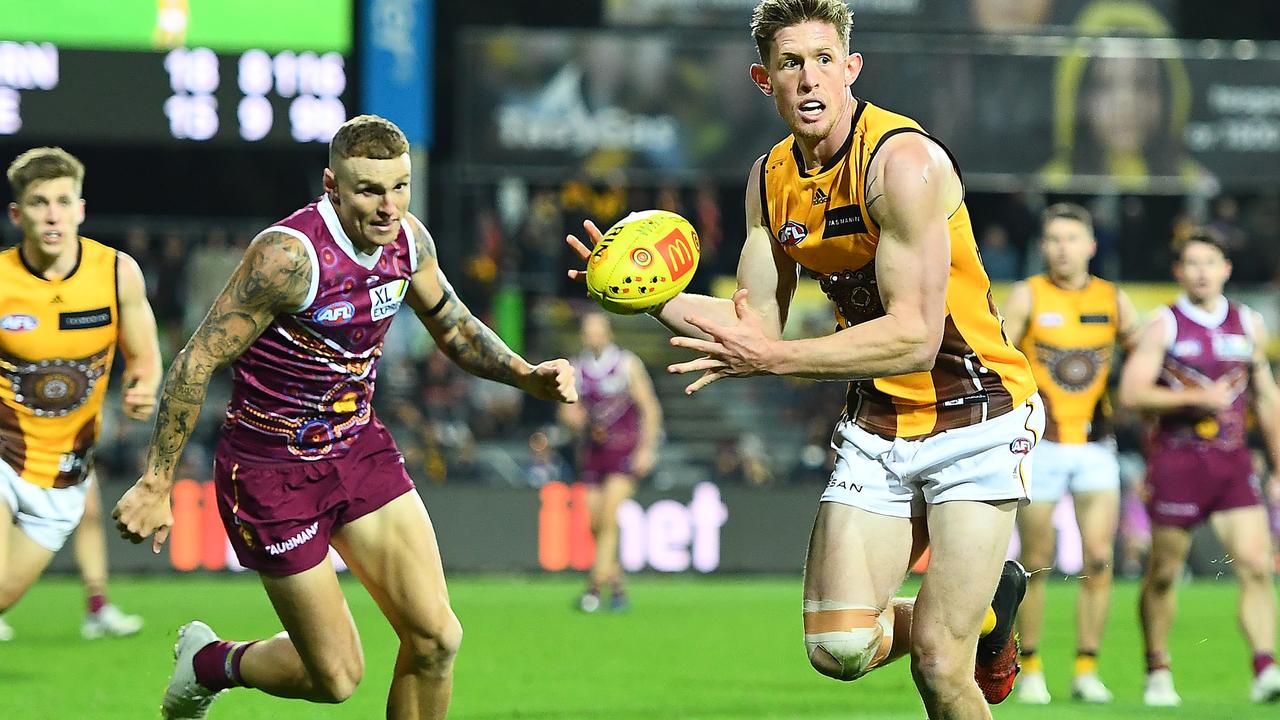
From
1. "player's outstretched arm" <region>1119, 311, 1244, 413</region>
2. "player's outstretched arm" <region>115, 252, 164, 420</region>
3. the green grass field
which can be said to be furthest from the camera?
"player's outstretched arm" <region>1119, 311, 1244, 413</region>

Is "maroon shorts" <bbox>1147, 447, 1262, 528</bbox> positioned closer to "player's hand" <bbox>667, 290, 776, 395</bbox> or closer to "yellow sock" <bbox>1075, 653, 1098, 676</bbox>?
"yellow sock" <bbox>1075, 653, 1098, 676</bbox>

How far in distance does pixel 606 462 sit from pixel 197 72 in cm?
498

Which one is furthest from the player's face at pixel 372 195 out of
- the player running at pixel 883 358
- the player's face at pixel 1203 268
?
the player's face at pixel 1203 268

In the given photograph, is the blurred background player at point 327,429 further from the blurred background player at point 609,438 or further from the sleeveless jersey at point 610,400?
the sleeveless jersey at point 610,400

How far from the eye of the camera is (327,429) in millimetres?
6340

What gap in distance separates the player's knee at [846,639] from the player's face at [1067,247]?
14.2 ft

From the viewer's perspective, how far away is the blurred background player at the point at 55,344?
26.3 ft

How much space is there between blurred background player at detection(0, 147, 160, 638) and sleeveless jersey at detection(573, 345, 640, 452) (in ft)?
21.9

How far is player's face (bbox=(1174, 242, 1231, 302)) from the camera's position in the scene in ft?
31.2

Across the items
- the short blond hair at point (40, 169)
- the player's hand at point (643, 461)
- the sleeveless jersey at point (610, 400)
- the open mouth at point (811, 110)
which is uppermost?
the open mouth at point (811, 110)

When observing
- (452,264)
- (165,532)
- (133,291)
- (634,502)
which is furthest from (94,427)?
(452,264)

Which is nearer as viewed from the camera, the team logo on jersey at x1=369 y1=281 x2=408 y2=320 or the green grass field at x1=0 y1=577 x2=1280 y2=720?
the team logo on jersey at x1=369 y1=281 x2=408 y2=320

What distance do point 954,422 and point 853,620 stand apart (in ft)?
2.44

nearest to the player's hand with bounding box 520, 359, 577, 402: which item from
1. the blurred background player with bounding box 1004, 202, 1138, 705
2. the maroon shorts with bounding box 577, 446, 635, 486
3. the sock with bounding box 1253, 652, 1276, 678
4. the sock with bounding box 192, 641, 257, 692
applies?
the sock with bounding box 192, 641, 257, 692
